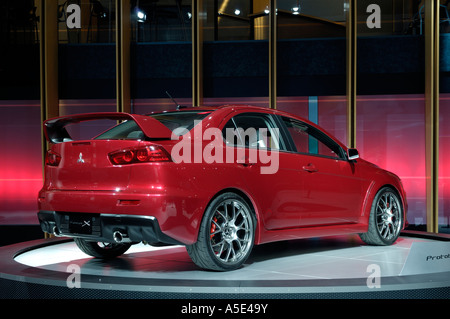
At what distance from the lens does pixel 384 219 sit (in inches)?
250

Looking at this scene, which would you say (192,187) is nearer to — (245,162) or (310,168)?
(245,162)

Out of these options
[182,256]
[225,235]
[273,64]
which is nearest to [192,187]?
[225,235]

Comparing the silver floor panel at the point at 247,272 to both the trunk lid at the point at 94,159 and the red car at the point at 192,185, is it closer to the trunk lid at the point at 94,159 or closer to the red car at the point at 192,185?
the red car at the point at 192,185

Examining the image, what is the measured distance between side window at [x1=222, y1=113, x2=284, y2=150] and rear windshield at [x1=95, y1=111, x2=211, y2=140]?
26 centimetres

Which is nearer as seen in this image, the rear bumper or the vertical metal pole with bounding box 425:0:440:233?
the rear bumper

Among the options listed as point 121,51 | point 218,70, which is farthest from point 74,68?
point 218,70

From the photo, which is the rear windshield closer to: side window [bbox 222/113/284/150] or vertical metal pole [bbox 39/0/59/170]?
side window [bbox 222/113/284/150]

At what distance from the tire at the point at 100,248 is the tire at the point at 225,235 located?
1.34 meters

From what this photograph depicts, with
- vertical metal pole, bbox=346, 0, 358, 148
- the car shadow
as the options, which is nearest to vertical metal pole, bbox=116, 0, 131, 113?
vertical metal pole, bbox=346, 0, 358, 148

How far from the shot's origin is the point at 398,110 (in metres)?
9.74

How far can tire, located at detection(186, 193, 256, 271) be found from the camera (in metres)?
4.25
